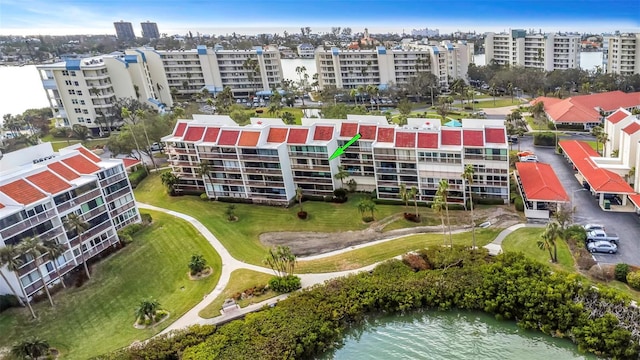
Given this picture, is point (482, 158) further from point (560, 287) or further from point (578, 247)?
point (560, 287)

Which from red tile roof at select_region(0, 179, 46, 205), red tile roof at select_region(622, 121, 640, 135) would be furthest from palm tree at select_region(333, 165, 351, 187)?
red tile roof at select_region(622, 121, 640, 135)

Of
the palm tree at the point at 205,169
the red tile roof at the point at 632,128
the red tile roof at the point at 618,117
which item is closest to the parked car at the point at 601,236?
the red tile roof at the point at 632,128

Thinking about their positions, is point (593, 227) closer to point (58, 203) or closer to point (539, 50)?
point (58, 203)

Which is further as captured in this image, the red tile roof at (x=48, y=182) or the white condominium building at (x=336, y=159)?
the white condominium building at (x=336, y=159)

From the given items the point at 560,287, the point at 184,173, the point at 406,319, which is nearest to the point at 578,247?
the point at 560,287

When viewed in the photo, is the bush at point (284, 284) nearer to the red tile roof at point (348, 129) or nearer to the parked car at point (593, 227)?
the red tile roof at point (348, 129)

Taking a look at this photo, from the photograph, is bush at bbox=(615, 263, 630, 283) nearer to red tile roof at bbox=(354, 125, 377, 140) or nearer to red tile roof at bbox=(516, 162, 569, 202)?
red tile roof at bbox=(516, 162, 569, 202)

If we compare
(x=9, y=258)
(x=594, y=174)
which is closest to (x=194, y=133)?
(x=9, y=258)
